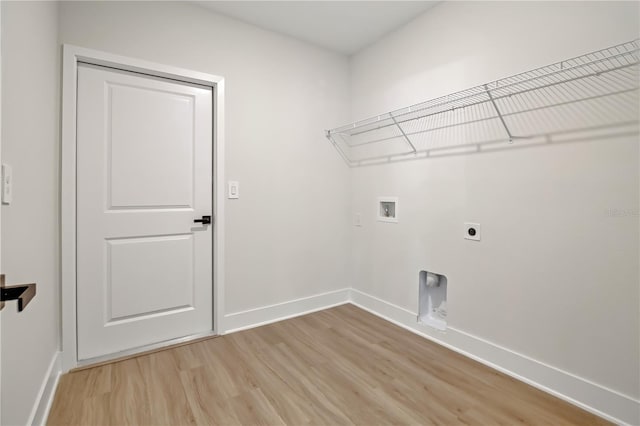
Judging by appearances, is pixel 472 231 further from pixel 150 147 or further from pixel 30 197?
pixel 30 197

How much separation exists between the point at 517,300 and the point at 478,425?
0.76m

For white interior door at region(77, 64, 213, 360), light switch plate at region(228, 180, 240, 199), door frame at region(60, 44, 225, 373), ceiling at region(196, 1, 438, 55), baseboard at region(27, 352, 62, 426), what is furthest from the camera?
light switch plate at region(228, 180, 240, 199)

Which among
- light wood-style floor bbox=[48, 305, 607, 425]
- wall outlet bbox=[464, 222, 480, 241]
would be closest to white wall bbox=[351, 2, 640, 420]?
wall outlet bbox=[464, 222, 480, 241]

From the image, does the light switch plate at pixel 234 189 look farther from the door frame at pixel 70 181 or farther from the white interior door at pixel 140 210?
the door frame at pixel 70 181

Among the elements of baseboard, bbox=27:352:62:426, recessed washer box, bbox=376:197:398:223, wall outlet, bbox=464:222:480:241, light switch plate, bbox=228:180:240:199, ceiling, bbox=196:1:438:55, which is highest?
ceiling, bbox=196:1:438:55

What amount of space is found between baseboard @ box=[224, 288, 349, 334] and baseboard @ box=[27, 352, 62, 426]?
1.00m

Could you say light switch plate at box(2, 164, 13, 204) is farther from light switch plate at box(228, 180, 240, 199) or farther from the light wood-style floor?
light switch plate at box(228, 180, 240, 199)

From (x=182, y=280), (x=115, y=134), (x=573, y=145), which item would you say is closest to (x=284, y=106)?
(x=115, y=134)

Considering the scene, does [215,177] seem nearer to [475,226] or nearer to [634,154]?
[475,226]

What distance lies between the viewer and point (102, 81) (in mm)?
2061

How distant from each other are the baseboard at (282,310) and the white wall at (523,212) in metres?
0.57

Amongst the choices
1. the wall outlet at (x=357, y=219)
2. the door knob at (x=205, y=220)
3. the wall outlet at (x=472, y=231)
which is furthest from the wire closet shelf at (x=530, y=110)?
the door knob at (x=205, y=220)

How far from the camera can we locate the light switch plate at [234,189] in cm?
249

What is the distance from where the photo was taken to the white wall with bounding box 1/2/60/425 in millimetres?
1064
